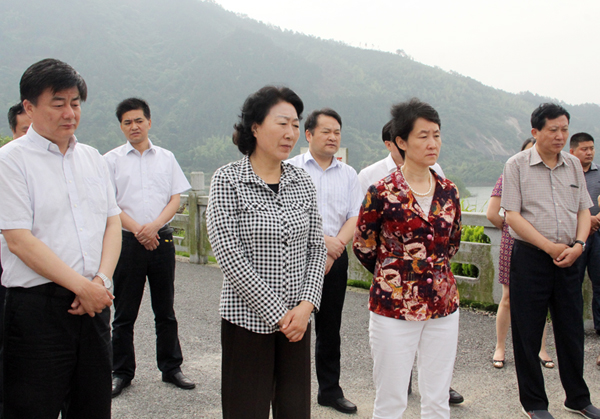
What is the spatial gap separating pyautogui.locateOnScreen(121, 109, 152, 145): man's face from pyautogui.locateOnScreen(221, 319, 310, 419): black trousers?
81.4 inches

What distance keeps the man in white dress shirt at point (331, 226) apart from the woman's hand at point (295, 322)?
3.26 ft

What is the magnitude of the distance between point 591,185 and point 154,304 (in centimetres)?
422

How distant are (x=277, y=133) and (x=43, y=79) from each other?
1.06m

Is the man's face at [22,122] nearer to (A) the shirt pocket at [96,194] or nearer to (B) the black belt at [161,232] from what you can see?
(B) the black belt at [161,232]

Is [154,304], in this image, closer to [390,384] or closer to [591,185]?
[390,384]

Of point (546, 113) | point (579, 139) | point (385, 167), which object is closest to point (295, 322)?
point (385, 167)

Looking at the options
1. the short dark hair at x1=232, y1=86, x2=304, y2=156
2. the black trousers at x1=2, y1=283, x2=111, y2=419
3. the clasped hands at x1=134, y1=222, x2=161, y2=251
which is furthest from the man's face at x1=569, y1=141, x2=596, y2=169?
the black trousers at x1=2, y1=283, x2=111, y2=419

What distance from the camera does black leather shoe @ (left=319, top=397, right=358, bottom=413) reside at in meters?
3.15

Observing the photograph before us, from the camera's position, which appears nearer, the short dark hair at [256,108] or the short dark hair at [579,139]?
the short dark hair at [256,108]

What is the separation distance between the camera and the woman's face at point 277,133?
87.0 inches

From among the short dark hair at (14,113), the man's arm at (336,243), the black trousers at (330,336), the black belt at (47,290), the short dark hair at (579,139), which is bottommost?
the black trousers at (330,336)

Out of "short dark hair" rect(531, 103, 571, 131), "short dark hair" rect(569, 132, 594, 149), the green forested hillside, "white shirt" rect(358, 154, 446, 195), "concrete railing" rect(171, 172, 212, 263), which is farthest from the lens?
the green forested hillside

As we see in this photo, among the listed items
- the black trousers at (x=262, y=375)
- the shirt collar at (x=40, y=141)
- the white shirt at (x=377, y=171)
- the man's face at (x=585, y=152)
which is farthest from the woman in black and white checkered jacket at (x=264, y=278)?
the man's face at (x=585, y=152)

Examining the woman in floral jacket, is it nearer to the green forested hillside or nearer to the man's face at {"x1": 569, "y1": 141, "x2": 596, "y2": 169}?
the man's face at {"x1": 569, "y1": 141, "x2": 596, "y2": 169}
